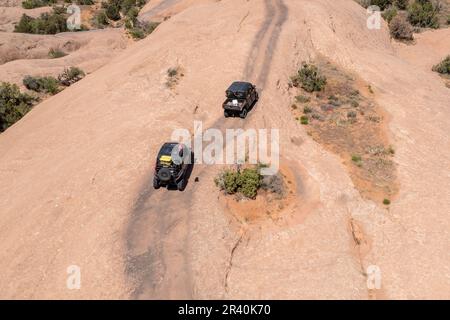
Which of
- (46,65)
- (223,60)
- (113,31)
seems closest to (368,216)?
(223,60)

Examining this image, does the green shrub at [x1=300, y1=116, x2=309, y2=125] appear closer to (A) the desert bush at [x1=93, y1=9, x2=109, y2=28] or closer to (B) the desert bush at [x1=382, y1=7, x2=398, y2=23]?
(B) the desert bush at [x1=382, y1=7, x2=398, y2=23]

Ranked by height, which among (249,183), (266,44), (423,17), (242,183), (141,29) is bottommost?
(141,29)

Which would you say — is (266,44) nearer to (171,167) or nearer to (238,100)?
(238,100)

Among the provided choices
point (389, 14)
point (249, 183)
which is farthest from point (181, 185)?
point (389, 14)

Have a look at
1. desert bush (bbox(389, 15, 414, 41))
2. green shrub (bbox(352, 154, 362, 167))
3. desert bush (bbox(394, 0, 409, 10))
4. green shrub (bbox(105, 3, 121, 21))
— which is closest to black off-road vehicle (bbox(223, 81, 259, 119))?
green shrub (bbox(352, 154, 362, 167))

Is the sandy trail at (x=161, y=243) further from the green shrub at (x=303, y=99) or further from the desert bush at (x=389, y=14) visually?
the desert bush at (x=389, y=14)

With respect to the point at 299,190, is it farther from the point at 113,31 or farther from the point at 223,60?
the point at 113,31

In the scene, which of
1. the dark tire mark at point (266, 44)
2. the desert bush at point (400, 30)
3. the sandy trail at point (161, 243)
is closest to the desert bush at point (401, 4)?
the desert bush at point (400, 30)
